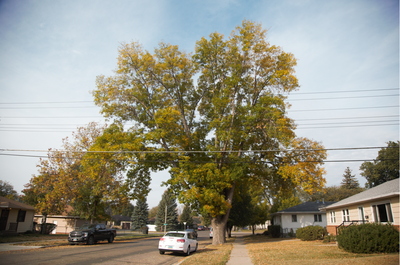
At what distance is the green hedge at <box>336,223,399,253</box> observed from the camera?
474 inches

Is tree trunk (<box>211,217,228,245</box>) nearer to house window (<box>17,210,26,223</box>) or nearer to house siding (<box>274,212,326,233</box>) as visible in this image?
house siding (<box>274,212,326,233</box>)

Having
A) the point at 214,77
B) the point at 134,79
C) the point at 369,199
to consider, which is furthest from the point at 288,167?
the point at 134,79

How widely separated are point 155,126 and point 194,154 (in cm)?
443

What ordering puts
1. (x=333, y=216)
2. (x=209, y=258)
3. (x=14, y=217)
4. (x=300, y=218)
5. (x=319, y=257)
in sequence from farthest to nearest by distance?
(x=300, y=218) → (x=14, y=217) → (x=333, y=216) → (x=209, y=258) → (x=319, y=257)

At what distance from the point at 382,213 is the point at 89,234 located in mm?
21529

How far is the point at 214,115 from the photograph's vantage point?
906 inches

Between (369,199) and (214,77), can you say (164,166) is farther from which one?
(369,199)

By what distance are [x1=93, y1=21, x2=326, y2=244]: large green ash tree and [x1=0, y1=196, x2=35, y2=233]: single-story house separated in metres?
14.8

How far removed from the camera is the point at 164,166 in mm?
23484

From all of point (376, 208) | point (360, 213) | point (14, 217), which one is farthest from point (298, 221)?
point (14, 217)

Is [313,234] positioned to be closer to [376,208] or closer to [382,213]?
[376,208]

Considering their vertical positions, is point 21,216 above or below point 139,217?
above

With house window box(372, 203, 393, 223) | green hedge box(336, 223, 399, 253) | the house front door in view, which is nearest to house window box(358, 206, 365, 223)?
house window box(372, 203, 393, 223)

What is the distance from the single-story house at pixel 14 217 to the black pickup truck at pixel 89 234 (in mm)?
11188
